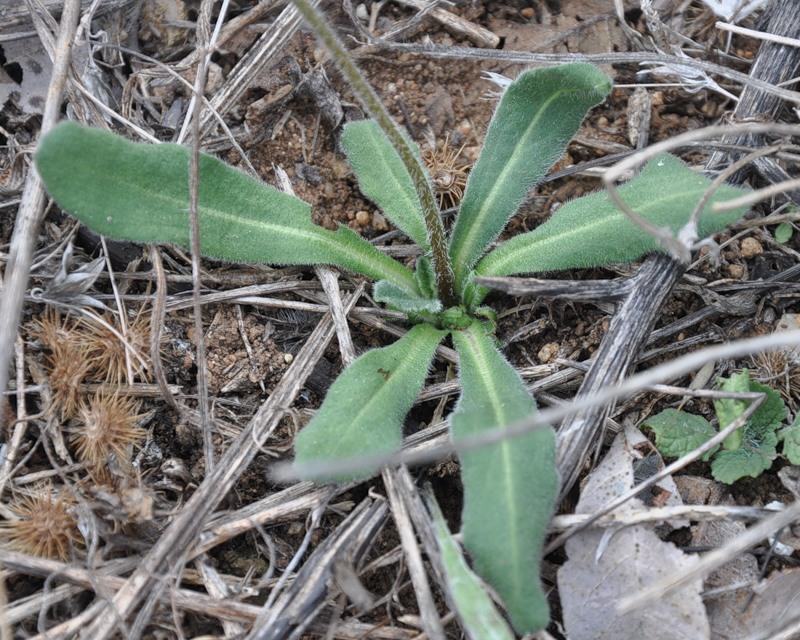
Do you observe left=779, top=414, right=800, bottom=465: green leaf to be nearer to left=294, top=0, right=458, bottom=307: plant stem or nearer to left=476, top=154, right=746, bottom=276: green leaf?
left=476, top=154, right=746, bottom=276: green leaf

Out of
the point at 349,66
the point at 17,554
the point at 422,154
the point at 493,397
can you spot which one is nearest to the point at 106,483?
the point at 17,554

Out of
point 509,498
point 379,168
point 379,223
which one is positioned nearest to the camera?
point 509,498

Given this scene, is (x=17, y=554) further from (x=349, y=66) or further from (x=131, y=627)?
(x=349, y=66)

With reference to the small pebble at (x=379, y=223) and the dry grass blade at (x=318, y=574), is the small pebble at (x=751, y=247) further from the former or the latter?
the dry grass blade at (x=318, y=574)

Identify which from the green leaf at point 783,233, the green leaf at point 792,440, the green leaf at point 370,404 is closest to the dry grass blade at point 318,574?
the green leaf at point 370,404

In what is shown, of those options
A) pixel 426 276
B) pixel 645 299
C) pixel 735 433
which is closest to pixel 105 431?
pixel 426 276

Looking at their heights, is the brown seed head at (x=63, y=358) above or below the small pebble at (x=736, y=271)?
above

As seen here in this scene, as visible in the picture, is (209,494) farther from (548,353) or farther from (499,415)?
(548,353)
